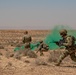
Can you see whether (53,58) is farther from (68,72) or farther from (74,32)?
(68,72)

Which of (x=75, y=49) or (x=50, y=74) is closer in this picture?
(x=50, y=74)

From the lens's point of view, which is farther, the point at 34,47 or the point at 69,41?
the point at 34,47

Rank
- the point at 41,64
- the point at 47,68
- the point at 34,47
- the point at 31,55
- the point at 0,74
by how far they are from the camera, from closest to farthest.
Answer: the point at 0,74, the point at 47,68, the point at 41,64, the point at 31,55, the point at 34,47

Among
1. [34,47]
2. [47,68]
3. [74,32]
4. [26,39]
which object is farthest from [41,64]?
[34,47]

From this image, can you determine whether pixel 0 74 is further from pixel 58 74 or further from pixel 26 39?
pixel 26 39

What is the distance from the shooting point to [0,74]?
12.8 meters

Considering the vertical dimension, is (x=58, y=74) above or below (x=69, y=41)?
below

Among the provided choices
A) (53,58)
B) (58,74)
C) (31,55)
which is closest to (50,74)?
(58,74)

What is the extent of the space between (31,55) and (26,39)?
132 cm

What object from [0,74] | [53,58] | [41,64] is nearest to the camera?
[0,74]

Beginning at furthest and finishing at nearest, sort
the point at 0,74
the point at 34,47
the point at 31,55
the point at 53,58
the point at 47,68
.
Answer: the point at 34,47
the point at 31,55
the point at 53,58
the point at 47,68
the point at 0,74

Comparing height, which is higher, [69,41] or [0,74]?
[69,41]

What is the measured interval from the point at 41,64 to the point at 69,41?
6.42 ft

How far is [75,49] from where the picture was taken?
49.0ft
